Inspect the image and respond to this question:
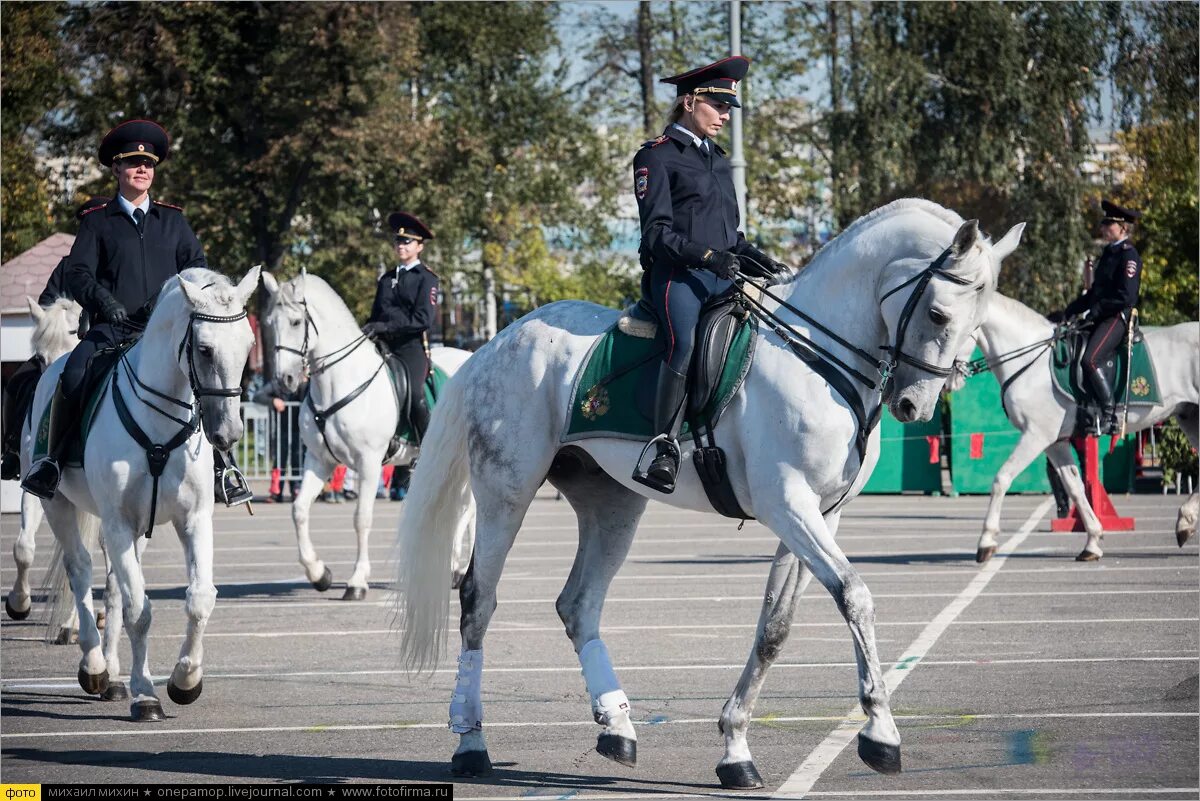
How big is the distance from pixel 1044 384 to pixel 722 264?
33.2ft

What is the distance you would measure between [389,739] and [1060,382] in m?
10.5

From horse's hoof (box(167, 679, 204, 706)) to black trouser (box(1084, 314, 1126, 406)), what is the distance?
10760 millimetres

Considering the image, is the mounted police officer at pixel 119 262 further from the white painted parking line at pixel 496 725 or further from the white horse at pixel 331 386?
the white horse at pixel 331 386

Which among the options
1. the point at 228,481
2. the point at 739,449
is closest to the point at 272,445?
the point at 228,481

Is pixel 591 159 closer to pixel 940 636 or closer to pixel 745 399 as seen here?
pixel 940 636

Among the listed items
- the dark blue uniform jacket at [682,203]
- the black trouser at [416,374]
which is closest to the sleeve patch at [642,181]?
the dark blue uniform jacket at [682,203]

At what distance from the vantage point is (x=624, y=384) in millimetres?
7668

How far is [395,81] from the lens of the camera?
3716 centimetres

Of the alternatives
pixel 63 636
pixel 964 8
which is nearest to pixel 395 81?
pixel 964 8

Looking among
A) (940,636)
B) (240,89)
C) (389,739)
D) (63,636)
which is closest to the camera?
(389,739)

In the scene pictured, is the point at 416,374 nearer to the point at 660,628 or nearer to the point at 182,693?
the point at 660,628

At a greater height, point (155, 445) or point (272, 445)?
point (155, 445)

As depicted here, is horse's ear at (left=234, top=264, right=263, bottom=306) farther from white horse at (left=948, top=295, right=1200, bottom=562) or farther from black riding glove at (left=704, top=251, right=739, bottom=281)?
white horse at (left=948, top=295, right=1200, bottom=562)

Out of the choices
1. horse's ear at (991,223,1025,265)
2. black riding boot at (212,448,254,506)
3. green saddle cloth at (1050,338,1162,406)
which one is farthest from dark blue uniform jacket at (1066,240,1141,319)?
black riding boot at (212,448,254,506)
